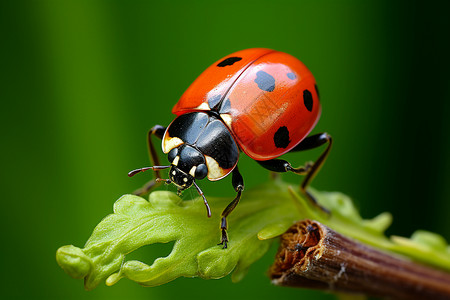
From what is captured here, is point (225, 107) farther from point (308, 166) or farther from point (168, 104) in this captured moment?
point (168, 104)

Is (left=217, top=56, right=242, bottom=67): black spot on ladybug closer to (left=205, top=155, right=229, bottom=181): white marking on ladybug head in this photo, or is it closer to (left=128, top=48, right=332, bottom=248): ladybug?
(left=128, top=48, right=332, bottom=248): ladybug

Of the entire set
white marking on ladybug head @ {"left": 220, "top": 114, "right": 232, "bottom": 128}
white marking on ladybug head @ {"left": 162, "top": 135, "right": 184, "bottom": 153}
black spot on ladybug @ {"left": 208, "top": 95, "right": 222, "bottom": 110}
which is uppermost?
black spot on ladybug @ {"left": 208, "top": 95, "right": 222, "bottom": 110}

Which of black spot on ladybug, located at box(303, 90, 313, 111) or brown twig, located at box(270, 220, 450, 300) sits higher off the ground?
black spot on ladybug, located at box(303, 90, 313, 111)

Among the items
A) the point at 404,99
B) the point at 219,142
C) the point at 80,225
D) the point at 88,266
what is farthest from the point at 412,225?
the point at 88,266

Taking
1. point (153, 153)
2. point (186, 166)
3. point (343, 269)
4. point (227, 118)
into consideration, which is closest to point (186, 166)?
point (186, 166)

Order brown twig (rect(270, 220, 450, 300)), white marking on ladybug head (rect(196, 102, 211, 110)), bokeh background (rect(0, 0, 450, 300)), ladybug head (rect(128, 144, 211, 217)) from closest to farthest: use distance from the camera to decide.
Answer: brown twig (rect(270, 220, 450, 300))
ladybug head (rect(128, 144, 211, 217))
white marking on ladybug head (rect(196, 102, 211, 110))
bokeh background (rect(0, 0, 450, 300))

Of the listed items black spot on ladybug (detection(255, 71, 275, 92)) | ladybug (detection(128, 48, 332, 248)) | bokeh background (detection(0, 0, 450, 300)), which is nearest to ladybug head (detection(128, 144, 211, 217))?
ladybug (detection(128, 48, 332, 248))

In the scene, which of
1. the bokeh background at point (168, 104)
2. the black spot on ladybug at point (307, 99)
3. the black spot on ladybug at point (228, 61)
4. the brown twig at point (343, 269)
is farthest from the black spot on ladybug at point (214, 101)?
the bokeh background at point (168, 104)
